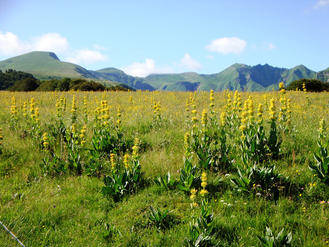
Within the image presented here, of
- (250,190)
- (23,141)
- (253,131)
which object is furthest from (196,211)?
(23,141)

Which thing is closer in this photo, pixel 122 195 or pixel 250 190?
pixel 250 190

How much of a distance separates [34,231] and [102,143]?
10.3 feet

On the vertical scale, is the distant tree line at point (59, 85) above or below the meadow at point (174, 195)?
above

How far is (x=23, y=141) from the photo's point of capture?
7289 mm

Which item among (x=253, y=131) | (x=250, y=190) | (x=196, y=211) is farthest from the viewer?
(x=253, y=131)

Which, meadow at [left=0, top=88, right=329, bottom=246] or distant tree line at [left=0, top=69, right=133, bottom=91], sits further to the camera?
distant tree line at [left=0, top=69, right=133, bottom=91]

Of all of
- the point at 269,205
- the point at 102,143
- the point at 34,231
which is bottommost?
the point at 34,231

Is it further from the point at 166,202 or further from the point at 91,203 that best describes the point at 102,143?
the point at 166,202

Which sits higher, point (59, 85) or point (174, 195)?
point (59, 85)

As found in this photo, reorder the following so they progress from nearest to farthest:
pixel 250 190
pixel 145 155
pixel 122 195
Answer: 1. pixel 250 190
2. pixel 122 195
3. pixel 145 155

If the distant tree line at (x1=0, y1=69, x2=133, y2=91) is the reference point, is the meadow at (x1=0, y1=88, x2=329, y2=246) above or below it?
below

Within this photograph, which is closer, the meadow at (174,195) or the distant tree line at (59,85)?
the meadow at (174,195)

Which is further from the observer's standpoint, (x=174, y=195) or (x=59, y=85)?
(x=59, y=85)

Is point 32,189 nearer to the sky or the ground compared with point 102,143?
nearer to the ground
